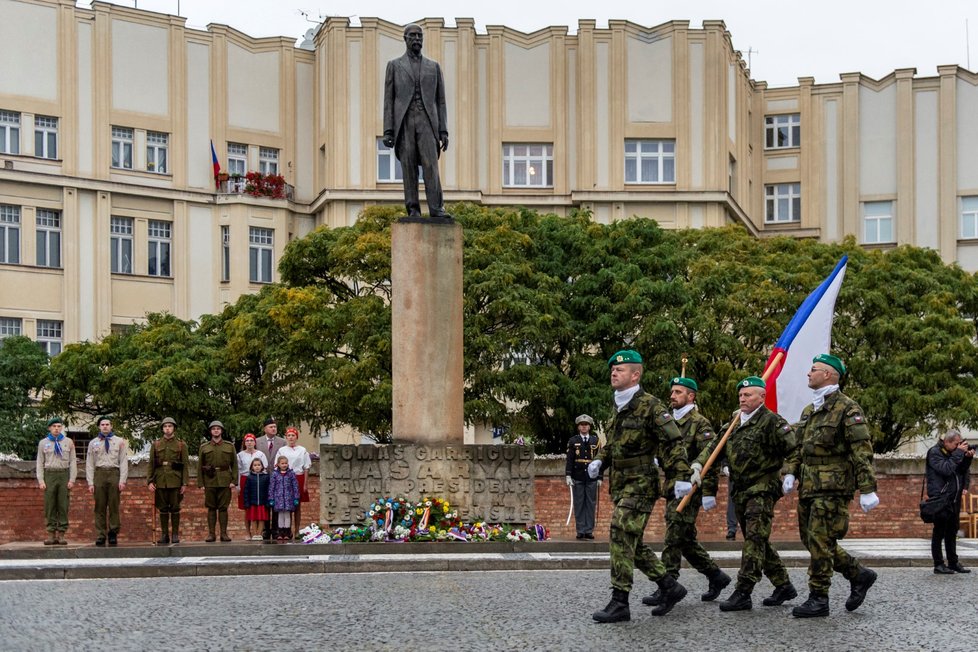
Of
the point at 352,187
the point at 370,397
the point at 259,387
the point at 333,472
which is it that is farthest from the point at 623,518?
the point at 352,187

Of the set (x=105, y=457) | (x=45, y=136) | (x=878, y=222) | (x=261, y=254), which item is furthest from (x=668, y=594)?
(x=878, y=222)

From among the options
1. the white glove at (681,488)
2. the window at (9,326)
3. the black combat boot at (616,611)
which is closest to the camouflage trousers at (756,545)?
the white glove at (681,488)

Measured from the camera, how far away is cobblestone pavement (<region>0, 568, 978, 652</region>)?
36.5ft

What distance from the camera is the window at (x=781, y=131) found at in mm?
62812

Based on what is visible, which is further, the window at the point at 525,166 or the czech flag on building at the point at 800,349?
the window at the point at 525,166

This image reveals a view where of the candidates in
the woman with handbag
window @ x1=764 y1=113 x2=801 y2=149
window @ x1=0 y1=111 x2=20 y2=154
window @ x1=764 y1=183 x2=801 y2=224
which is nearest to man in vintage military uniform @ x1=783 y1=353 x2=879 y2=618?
the woman with handbag

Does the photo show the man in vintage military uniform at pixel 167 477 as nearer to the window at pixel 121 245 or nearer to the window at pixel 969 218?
the window at pixel 121 245

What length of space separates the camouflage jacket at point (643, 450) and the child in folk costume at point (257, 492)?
1031cm

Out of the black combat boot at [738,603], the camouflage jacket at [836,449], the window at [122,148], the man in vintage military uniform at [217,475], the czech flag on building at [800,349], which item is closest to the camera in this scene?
the camouflage jacket at [836,449]

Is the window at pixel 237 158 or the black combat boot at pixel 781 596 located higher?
the window at pixel 237 158

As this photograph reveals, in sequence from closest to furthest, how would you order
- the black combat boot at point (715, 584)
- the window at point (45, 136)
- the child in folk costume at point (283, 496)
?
1. the black combat boot at point (715, 584)
2. the child in folk costume at point (283, 496)
3. the window at point (45, 136)

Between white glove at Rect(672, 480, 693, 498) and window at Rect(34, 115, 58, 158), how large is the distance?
42716 millimetres

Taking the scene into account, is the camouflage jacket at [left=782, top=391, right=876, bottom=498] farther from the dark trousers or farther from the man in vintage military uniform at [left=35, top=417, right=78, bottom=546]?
the man in vintage military uniform at [left=35, top=417, right=78, bottom=546]

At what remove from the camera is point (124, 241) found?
53.6m
